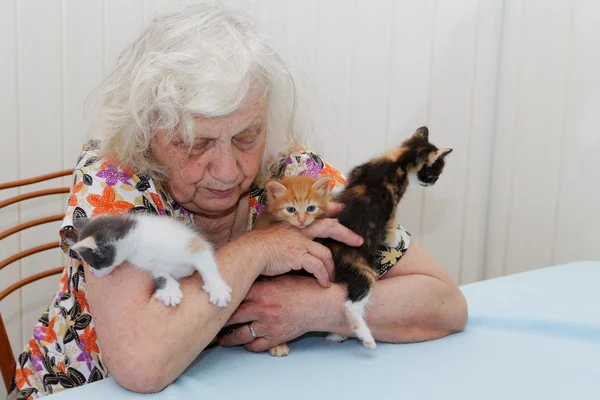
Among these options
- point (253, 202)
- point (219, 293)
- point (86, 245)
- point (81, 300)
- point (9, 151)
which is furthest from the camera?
Result: point (9, 151)

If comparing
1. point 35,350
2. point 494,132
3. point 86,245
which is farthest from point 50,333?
point 494,132

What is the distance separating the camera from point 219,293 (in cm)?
122

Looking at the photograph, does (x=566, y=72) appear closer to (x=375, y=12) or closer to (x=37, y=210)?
(x=375, y=12)

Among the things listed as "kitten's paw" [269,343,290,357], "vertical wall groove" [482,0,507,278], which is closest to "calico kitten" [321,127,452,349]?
"kitten's paw" [269,343,290,357]

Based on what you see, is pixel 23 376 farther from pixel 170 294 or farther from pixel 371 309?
pixel 371 309

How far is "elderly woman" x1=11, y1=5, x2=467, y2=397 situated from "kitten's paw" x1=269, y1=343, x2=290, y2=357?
2cm

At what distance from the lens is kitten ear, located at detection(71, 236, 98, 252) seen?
1.11 meters

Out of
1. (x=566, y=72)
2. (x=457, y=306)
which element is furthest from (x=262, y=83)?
(x=566, y=72)

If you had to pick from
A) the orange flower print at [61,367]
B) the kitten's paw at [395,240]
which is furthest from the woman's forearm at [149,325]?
the kitten's paw at [395,240]

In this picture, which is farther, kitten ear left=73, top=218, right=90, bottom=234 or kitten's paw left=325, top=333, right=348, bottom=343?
kitten's paw left=325, top=333, right=348, bottom=343

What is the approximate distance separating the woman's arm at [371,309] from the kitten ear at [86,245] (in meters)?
0.35

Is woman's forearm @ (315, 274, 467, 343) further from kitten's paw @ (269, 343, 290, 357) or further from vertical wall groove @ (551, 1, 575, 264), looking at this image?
vertical wall groove @ (551, 1, 575, 264)

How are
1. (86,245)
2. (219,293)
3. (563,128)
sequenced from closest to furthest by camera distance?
(86,245), (219,293), (563,128)

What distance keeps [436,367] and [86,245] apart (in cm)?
73
